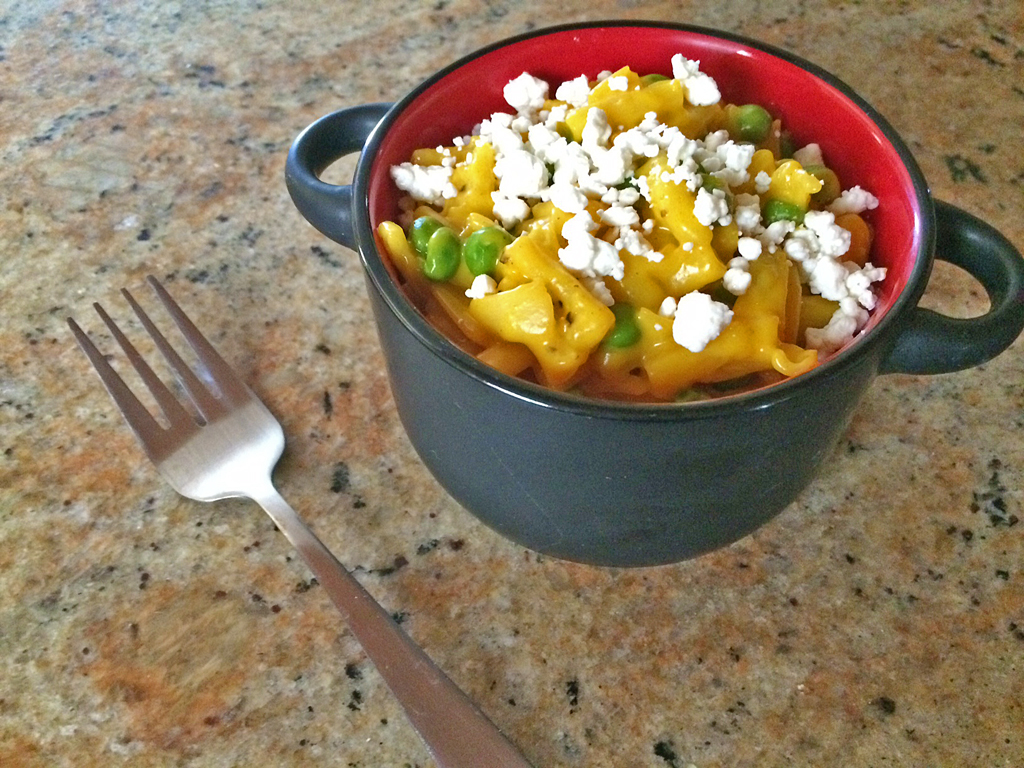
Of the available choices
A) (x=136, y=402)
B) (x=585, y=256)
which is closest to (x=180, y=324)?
(x=136, y=402)

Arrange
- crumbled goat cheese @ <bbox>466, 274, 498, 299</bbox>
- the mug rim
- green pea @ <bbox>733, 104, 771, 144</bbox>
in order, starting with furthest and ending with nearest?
1. green pea @ <bbox>733, 104, 771, 144</bbox>
2. crumbled goat cheese @ <bbox>466, 274, 498, 299</bbox>
3. the mug rim

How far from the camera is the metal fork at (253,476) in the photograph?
60 cm

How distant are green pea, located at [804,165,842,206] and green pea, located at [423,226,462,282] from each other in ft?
0.89

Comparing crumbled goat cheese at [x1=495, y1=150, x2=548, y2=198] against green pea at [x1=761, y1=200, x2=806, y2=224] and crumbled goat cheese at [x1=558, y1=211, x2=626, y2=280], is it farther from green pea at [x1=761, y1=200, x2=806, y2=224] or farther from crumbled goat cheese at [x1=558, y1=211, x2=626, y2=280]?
green pea at [x1=761, y1=200, x2=806, y2=224]

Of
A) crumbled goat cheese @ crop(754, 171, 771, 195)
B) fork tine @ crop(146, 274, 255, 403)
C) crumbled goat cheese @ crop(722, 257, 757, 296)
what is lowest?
fork tine @ crop(146, 274, 255, 403)

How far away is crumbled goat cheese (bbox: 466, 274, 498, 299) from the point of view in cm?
58

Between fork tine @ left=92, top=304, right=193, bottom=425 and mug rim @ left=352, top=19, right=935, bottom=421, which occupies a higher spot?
mug rim @ left=352, top=19, right=935, bottom=421

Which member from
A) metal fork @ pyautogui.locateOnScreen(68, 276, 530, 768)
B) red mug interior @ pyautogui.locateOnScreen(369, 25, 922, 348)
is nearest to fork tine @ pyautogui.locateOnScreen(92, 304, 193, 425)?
metal fork @ pyautogui.locateOnScreen(68, 276, 530, 768)

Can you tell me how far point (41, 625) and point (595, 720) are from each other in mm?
420

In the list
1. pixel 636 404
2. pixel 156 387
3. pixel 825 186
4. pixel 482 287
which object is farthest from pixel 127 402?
pixel 825 186

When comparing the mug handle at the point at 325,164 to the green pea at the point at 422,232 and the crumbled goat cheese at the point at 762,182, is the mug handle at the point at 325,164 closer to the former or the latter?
the green pea at the point at 422,232

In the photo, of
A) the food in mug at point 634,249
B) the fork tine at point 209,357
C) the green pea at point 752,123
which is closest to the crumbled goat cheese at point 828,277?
the food in mug at point 634,249

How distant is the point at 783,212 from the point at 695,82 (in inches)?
5.2

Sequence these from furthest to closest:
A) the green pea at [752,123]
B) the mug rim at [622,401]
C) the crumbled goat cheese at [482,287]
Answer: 1. the green pea at [752,123]
2. the crumbled goat cheese at [482,287]
3. the mug rim at [622,401]
